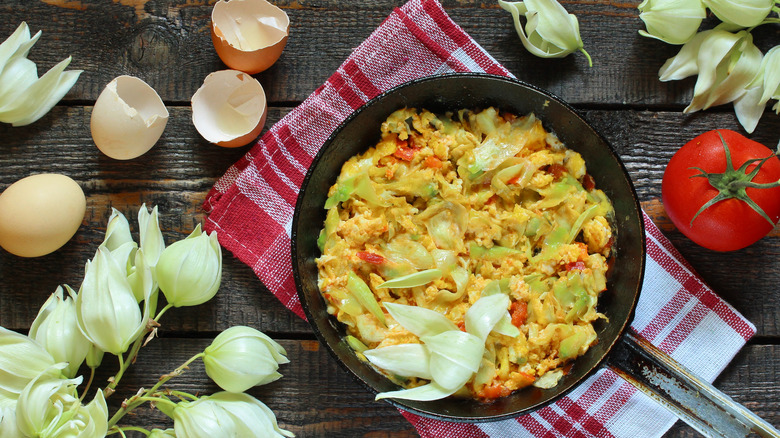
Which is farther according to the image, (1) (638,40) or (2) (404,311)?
(1) (638,40)

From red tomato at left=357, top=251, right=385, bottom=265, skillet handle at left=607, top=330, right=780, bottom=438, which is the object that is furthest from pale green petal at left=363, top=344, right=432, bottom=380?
skillet handle at left=607, top=330, right=780, bottom=438

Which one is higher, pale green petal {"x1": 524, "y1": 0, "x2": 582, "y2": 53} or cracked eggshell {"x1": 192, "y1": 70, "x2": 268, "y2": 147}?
pale green petal {"x1": 524, "y1": 0, "x2": 582, "y2": 53}

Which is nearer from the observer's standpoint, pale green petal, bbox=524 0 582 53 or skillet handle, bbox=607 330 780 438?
skillet handle, bbox=607 330 780 438

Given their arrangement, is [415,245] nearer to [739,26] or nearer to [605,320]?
[605,320]

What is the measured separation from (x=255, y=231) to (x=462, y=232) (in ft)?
2.35

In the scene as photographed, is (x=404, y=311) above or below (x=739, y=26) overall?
below

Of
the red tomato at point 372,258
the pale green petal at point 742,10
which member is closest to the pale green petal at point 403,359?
the red tomato at point 372,258

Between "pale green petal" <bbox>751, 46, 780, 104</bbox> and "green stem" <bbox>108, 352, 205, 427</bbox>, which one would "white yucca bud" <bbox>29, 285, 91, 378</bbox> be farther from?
"pale green petal" <bbox>751, 46, 780, 104</bbox>

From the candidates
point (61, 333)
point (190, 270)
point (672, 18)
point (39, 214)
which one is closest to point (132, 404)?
point (61, 333)

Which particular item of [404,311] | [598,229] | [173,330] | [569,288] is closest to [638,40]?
[598,229]

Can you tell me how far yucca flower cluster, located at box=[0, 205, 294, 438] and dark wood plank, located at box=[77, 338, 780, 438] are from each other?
112 mm

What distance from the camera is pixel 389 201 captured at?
1846 mm

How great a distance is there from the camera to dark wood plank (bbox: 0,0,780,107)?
212cm

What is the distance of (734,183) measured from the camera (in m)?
1.83
